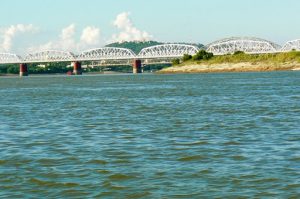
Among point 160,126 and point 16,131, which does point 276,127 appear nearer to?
point 160,126

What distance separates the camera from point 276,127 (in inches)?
1218

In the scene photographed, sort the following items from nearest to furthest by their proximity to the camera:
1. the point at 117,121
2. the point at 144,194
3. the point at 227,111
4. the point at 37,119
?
1. the point at 144,194
2. the point at 117,121
3. the point at 37,119
4. the point at 227,111

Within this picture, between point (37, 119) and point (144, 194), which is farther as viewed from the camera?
point (37, 119)

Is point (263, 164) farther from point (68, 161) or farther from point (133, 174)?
point (68, 161)

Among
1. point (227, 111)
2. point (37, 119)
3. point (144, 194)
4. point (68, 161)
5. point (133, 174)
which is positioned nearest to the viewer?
point (144, 194)

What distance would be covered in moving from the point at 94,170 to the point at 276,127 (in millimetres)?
13396

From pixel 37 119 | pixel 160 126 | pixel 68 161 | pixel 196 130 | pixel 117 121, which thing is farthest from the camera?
pixel 37 119

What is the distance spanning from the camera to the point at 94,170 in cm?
2020

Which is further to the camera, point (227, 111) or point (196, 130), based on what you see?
point (227, 111)

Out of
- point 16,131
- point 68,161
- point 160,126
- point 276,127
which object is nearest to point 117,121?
point 160,126

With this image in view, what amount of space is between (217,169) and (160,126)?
13597 millimetres

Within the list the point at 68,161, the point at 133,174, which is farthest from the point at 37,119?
the point at 133,174

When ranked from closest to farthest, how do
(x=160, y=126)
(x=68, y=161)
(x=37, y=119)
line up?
(x=68, y=161)
(x=160, y=126)
(x=37, y=119)

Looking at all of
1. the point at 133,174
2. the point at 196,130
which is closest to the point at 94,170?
the point at 133,174
